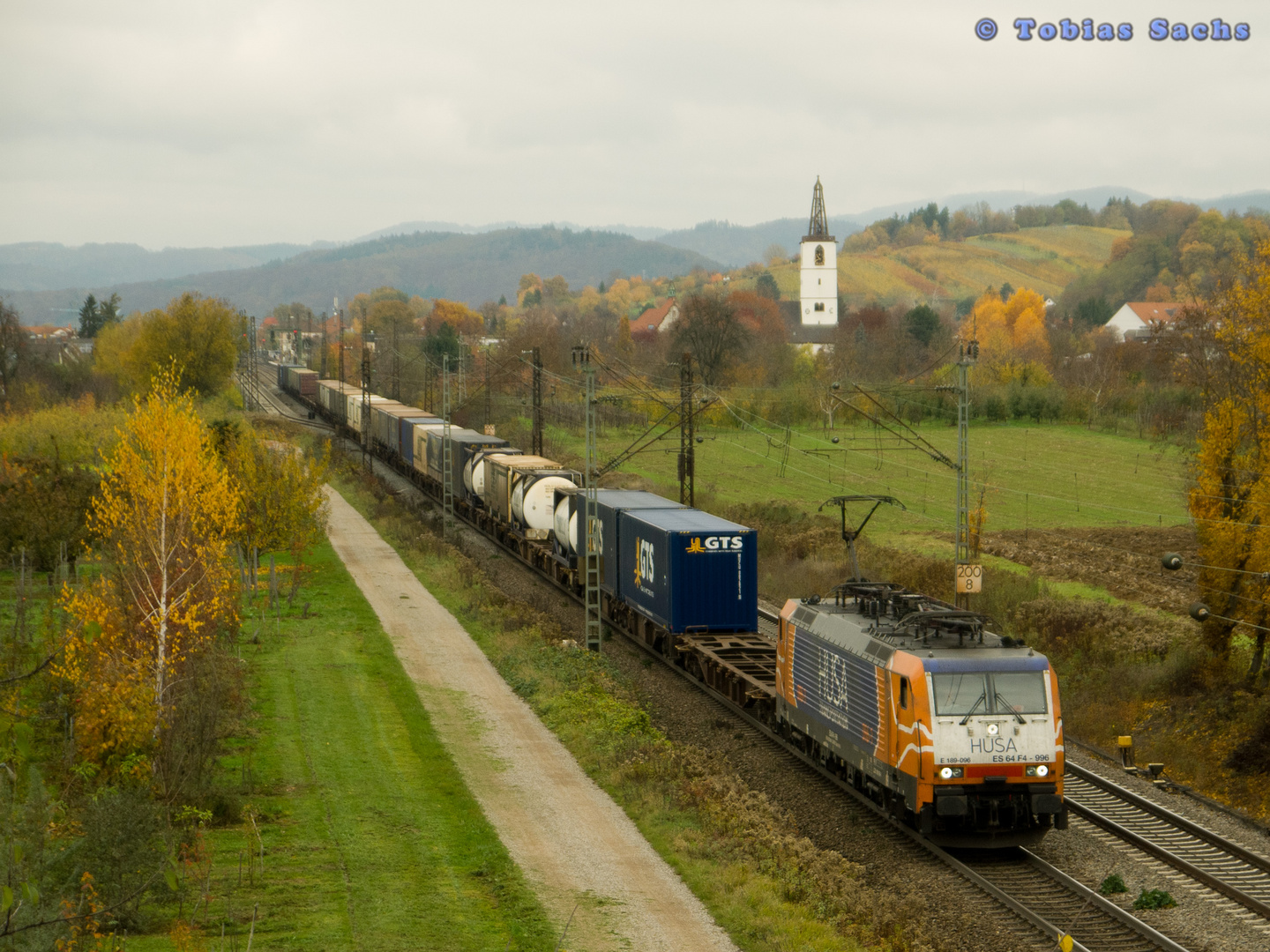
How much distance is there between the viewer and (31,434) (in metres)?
68.2

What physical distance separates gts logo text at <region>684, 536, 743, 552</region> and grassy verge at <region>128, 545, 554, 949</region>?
319 inches

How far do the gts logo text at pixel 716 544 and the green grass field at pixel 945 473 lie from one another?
20.6 m

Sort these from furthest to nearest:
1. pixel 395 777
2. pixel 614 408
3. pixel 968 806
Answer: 1. pixel 614 408
2. pixel 395 777
3. pixel 968 806

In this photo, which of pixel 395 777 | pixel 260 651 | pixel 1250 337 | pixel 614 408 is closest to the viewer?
pixel 395 777

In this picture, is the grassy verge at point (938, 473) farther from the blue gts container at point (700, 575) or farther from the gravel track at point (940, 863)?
the gravel track at point (940, 863)

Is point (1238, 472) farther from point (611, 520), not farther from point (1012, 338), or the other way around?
point (1012, 338)

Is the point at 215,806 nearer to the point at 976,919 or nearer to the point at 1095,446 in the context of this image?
the point at 976,919

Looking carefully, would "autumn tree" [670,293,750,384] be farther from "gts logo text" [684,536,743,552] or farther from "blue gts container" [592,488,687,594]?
"gts logo text" [684,536,743,552]

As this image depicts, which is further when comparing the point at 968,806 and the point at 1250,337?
the point at 1250,337

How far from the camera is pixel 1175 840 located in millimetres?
21016

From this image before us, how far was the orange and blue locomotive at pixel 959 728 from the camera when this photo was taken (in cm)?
1850

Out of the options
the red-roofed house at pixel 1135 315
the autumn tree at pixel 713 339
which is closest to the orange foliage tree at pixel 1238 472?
the autumn tree at pixel 713 339

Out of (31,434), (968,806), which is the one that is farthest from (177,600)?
(31,434)

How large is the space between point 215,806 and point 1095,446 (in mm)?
71400
